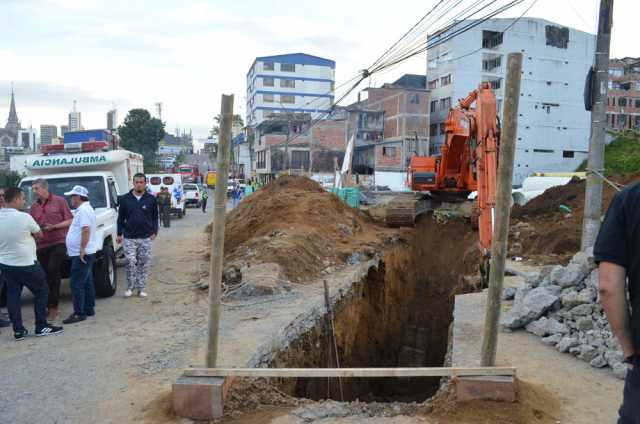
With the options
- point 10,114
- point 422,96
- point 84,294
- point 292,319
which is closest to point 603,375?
point 292,319

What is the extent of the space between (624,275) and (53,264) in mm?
7276

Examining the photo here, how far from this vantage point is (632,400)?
244 cm

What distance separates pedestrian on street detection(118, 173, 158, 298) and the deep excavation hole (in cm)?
314

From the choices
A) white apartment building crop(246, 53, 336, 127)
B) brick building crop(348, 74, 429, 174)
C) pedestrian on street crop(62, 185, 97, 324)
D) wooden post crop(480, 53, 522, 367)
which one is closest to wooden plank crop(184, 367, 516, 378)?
wooden post crop(480, 53, 522, 367)

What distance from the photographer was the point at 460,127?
12.9 meters

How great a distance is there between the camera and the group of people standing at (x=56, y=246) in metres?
6.33

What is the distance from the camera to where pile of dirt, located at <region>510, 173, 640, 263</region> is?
12180 millimetres

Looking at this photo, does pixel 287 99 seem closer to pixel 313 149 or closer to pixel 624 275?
pixel 313 149

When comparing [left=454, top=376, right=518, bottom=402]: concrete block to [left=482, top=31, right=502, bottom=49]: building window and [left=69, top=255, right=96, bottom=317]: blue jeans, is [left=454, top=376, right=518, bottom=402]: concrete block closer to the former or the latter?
[left=69, top=255, right=96, bottom=317]: blue jeans

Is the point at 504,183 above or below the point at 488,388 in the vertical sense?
above

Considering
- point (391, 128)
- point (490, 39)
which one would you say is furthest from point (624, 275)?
point (490, 39)

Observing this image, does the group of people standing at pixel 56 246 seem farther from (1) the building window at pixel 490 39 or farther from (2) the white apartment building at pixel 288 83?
(2) the white apartment building at pixel 288 83

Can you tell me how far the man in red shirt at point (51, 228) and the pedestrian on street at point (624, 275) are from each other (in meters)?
7.10

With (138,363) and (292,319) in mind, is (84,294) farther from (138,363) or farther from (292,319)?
(292,319)
